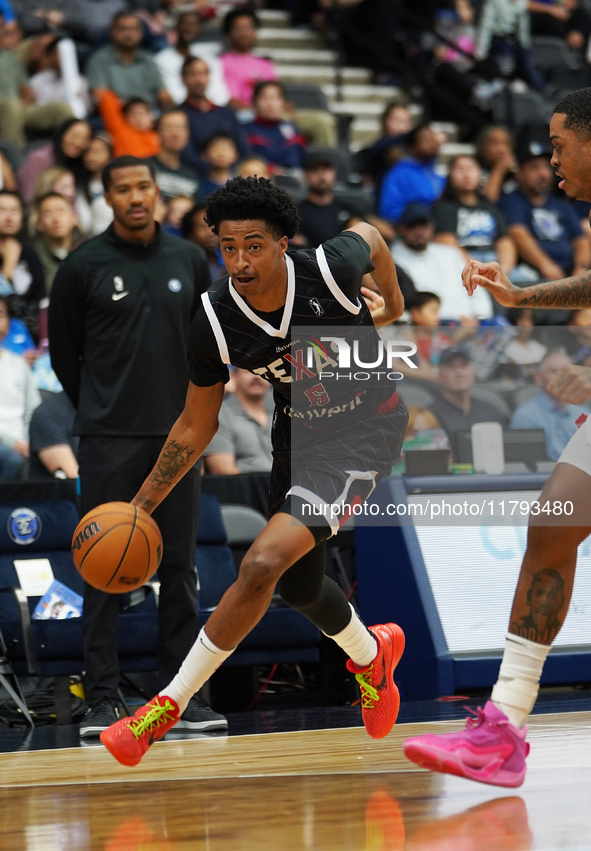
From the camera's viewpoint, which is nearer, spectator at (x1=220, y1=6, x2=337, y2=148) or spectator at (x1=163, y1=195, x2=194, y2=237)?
spectator at (x1=163, y1=195, x2=194, y2=237)

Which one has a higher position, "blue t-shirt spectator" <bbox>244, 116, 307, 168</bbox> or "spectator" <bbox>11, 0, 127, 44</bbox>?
"spectator" <bbox>11, 0, 127, 44</bbox>

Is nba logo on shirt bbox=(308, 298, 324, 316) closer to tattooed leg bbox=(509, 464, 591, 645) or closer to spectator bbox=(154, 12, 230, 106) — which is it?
tattooed leg bbox=(509, 464, 591, 645)

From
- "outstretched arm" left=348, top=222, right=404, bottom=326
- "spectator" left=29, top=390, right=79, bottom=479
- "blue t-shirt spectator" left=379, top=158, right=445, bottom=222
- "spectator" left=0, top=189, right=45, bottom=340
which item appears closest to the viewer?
"outstretched arm" left=348, top=222, right=404, bottom=326

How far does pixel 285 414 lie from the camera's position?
415 cm

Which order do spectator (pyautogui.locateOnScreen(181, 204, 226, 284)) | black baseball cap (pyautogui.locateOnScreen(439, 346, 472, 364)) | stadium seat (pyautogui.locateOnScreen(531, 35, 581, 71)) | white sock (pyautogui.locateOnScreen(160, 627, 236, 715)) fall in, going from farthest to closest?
1. stadium seat (pyautogui.locateOnScreen(531, 35, 581, 71))
2. spectator (pyautogui.locateOnScreen(181, 204, 226, 284))
3. black baseball cap (pyautogui.locateOnScreen(439, 346, 472, 364))
4. white sock (pyautogui.locateOnScreen(160, 627, 236, 715))

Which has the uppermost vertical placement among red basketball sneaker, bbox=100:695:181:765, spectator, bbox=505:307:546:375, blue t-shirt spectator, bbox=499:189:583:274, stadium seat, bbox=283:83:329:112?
red basketball sneaker, bbox=100:695:181:765

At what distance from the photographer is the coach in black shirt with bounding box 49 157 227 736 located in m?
5.22

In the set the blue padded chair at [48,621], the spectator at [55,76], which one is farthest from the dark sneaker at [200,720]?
the spectator at [55,76]

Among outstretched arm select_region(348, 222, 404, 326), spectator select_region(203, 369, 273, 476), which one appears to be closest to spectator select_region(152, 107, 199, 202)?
spectator select_region(203, 369, 273, 476)

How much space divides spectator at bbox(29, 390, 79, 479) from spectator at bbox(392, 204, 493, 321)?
377cm

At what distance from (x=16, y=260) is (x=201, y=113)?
3.24m

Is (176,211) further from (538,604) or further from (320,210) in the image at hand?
(538,604)

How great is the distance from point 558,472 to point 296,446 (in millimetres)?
1047

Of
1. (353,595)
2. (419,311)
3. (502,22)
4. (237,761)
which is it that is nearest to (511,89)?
(502,22)
